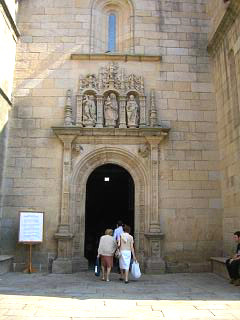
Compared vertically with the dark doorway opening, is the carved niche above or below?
above

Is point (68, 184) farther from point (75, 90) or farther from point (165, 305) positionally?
point (165, 305)

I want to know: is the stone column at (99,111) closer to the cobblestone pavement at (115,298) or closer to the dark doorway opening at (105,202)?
the cobblestone pavement at (115,298)

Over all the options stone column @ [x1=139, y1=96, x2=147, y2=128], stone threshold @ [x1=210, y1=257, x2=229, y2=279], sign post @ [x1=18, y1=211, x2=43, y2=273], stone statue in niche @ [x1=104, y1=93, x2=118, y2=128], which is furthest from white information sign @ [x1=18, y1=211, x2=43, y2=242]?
stone threshold @ [x1=210, y1=257, x2=229, y2=279]

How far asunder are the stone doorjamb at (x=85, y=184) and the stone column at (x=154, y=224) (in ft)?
0.59

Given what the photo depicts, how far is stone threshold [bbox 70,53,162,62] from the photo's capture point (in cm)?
983

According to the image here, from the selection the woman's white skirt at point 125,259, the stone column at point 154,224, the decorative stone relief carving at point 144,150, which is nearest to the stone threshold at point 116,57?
the stone column at point 154,224

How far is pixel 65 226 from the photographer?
8586 millimetres

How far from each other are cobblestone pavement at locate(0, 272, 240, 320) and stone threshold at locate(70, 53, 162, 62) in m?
5.98

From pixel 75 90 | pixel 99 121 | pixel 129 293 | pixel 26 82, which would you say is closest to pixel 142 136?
pixel 99 121

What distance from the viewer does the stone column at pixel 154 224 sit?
27.8ft

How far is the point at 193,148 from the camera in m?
9.34

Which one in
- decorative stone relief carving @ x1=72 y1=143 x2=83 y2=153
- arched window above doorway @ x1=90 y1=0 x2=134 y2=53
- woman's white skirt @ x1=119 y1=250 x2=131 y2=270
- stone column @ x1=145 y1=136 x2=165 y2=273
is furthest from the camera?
arched window above doorway @ x1=90 y1=0 x2=134 y2=53

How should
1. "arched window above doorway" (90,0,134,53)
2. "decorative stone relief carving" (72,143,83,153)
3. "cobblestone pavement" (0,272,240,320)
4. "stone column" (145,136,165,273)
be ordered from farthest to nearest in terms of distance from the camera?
"arched window above doorway" (90,0,134,53) < "decorative stone relief carving" (72,143,83,153) < "stone column" (145,136,165,273) < "cobblestone pavement" (0,272,240,320)

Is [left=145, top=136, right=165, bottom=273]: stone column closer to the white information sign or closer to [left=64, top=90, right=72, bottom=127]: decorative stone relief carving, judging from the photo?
[left=64, top=90, right=72, bottom=127]: decorative stone relief carving
